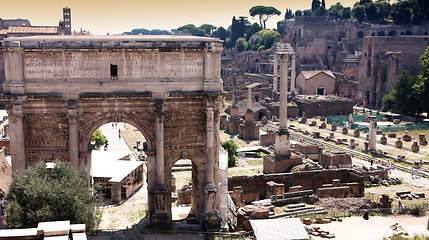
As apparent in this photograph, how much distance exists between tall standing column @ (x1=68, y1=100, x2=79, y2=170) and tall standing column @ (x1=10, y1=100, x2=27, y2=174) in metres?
1.75

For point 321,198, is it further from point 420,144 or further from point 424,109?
point 424,109

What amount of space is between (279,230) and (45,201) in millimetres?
8183

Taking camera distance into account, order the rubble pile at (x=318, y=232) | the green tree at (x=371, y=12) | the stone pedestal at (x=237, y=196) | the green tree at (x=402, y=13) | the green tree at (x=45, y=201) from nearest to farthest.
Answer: the green tree at (x=45, y=201)
the rubble pile at (x=318, y=232)
the stone pedestal at (x=237, y=196)
the green tree at (x=402, y=13)
the green tree at (x=371, y=12)

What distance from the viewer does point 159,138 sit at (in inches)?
703

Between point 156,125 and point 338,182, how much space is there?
1317 centimetres

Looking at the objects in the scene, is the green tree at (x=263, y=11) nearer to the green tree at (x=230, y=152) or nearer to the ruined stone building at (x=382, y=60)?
the ruined stone building at (x=382, y=60)

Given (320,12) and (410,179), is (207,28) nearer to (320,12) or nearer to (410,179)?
(320,12)

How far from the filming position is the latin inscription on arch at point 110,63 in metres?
17.5

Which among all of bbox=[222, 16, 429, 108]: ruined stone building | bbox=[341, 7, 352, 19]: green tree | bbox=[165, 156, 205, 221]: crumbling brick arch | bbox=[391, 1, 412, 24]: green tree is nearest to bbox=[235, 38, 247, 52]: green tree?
bbox=[222, 16, 429, 108]: ruined stone building

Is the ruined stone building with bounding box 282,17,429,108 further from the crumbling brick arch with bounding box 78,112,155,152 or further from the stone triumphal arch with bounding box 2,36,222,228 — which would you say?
the crumbling brick arch with bounding box 78,112,155,152

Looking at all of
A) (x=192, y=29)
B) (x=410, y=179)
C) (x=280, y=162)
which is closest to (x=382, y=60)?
(x=410, y=179)

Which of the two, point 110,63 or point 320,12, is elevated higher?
point 320,12

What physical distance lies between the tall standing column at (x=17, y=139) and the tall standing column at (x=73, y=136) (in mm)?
1747

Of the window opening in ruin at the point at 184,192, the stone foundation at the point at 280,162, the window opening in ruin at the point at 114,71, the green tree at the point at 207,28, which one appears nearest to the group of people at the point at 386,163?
the stone foundation at the point at 280,162
